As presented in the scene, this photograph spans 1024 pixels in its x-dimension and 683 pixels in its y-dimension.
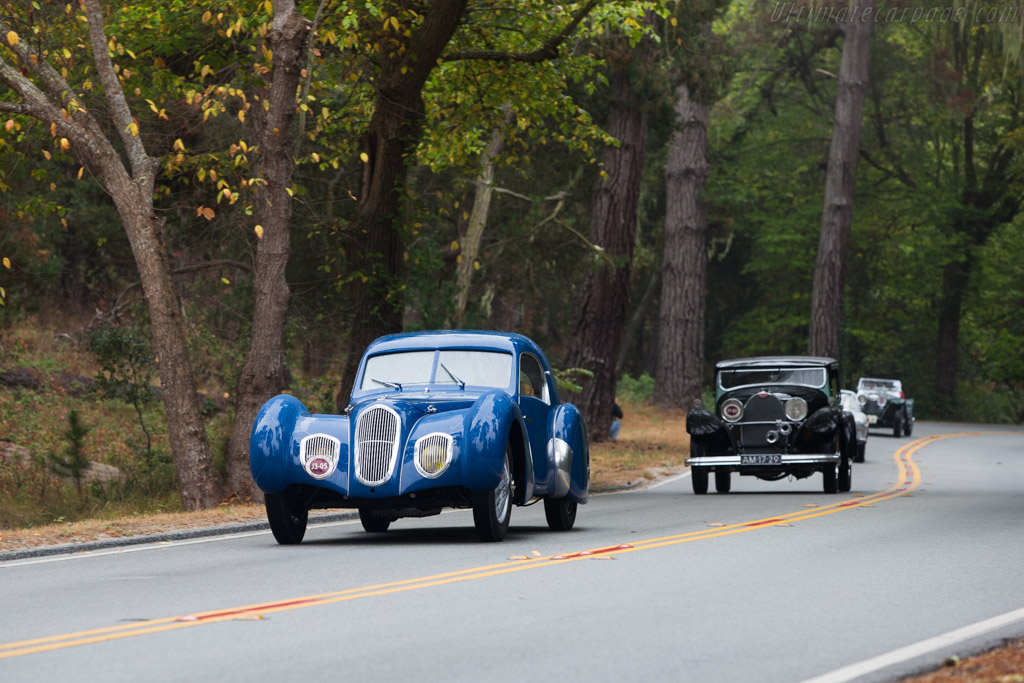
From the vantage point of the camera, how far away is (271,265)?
1744cm

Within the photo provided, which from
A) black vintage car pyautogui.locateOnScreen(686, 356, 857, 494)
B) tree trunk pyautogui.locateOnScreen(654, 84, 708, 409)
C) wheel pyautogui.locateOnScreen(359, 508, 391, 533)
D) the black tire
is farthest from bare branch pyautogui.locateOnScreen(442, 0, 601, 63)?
tree trunk pyautogui.locateOnScreen(654, 84, 708, 409)

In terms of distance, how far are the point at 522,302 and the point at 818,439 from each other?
2296 cm

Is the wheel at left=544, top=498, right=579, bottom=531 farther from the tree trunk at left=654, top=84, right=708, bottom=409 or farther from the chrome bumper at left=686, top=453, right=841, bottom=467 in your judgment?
the tree trunk at left=654, top=84, right=708, bottom=409

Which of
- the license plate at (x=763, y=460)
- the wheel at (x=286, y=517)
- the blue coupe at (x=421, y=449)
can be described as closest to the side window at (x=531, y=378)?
the blue coupe at (x=421, y=449)

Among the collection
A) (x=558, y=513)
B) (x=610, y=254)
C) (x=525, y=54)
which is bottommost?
(x=558, y=513)

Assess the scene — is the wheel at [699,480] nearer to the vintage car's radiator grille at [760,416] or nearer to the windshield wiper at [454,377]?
the vintage car's radiator grille at [760,416]

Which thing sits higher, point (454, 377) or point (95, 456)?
point (454, 377)

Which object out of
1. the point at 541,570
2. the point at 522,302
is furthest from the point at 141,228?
the point at 522,302

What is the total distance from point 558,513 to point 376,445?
8.41ft

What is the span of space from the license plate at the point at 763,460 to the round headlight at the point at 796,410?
0.79 m

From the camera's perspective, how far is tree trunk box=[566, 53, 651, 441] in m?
28.9

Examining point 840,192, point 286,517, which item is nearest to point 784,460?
point 286,517

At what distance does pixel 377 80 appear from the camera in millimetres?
20375

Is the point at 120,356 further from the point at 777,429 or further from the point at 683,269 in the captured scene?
the point at 683,269
